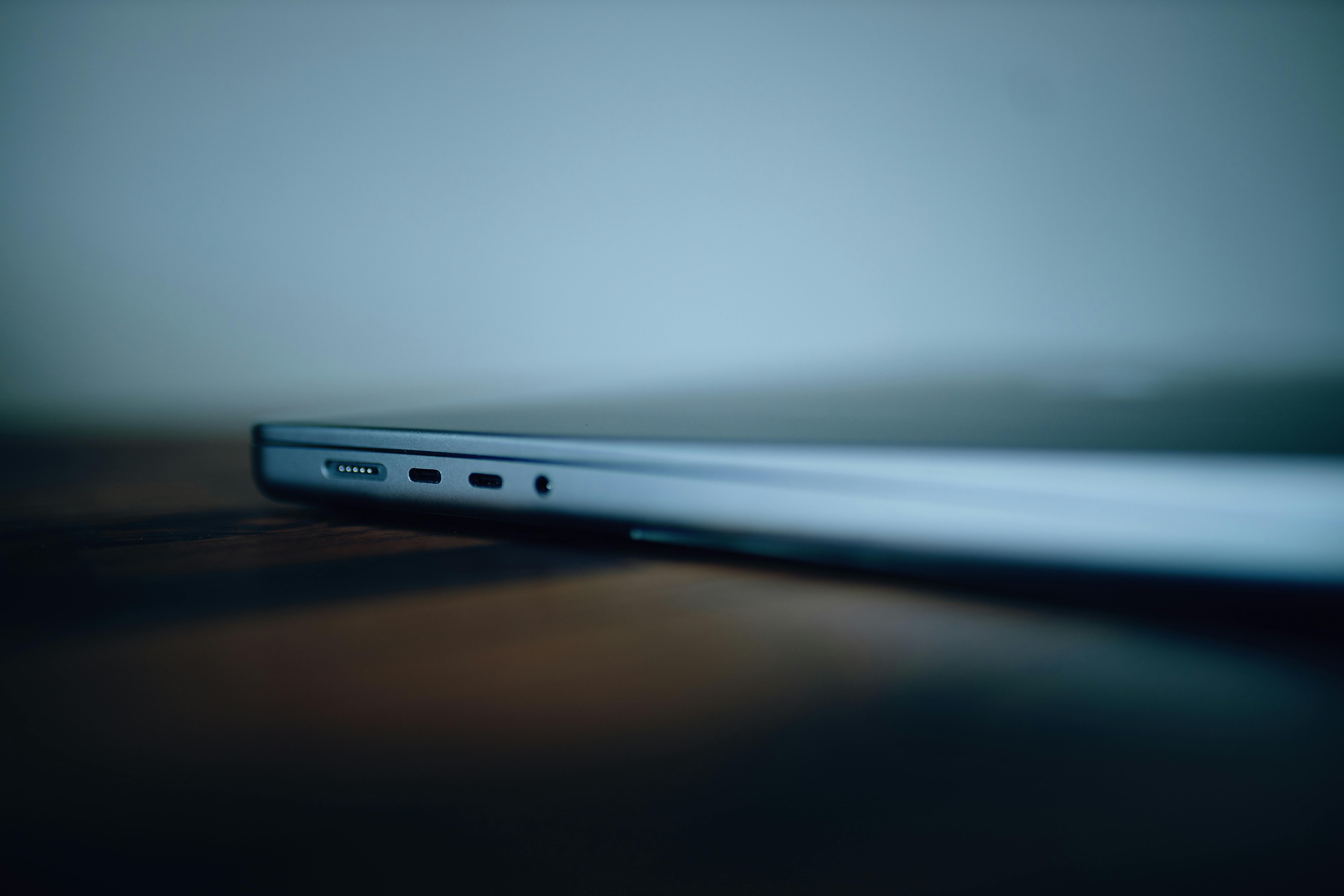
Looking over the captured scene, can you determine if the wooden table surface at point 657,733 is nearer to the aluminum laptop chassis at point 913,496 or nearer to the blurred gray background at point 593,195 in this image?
the aluminum laptop chassis at point 913,496

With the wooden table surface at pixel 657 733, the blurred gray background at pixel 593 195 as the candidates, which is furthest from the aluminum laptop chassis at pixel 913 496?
the blurred gray background at pixel 593 195

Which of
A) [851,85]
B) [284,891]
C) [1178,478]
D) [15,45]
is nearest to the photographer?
[284,891]

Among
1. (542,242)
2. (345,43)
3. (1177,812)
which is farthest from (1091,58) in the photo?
(1177,812)

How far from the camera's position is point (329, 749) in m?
0.18

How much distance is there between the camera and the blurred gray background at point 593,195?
0.97 metres

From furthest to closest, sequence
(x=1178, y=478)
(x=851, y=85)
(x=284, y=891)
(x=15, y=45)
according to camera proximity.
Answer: (x=851, y=85) < (x=15, y=45) < (x=1178, y=478) < (x=284, y=891)

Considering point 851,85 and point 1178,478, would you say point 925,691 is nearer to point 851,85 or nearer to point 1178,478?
point 1178,478

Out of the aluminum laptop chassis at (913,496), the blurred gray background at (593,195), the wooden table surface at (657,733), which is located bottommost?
the wooden table surface at (657,733)

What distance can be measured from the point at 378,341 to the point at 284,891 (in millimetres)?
969

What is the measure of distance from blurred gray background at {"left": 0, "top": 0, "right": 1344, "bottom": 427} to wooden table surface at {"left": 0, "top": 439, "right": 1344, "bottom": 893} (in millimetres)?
607

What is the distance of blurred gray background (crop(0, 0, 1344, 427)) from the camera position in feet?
3.17

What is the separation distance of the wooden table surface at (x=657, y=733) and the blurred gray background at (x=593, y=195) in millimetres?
607

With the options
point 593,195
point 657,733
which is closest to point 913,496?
point 657,733

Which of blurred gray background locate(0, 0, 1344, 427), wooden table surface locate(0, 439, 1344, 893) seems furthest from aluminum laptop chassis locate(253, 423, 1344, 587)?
blurred gray background locate(0, 0, 1344, 427)
